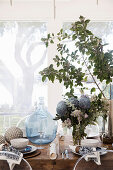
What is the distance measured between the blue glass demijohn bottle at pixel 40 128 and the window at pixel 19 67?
174cm

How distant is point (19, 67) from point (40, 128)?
1925mm

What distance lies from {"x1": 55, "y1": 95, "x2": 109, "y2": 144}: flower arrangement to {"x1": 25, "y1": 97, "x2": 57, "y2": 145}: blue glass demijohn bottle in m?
0.18

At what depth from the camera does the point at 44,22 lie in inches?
142

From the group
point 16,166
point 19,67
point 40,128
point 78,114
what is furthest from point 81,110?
point 19,67

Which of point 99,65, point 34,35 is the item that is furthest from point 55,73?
point 34,35

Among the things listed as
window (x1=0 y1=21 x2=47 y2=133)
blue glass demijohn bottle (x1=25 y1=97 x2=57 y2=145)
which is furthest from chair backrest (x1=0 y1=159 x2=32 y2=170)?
window (x1=0 y1=21 x2=47 y2=133)

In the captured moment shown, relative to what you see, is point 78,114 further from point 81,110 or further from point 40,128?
point 40,128

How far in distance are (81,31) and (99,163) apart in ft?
2.63

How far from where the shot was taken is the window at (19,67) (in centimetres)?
359

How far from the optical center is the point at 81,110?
1.67m

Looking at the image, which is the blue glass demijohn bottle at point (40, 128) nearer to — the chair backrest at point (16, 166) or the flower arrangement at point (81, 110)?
the flower arrangement at point (81, 110)

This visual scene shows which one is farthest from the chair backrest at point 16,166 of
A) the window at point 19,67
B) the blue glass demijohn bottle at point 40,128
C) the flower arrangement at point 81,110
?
the window at point 19,67

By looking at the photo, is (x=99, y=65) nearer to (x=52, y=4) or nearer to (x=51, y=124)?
(x=51, y=124)

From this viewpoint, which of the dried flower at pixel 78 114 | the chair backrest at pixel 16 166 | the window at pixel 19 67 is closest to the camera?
the chair backrest at pixel 16 166
